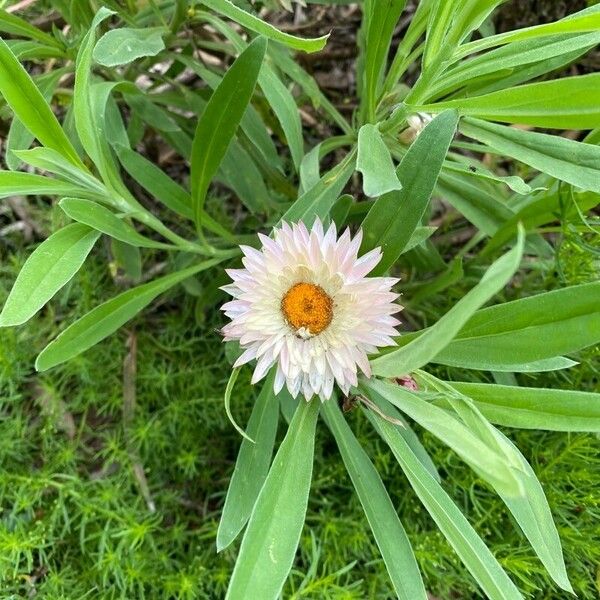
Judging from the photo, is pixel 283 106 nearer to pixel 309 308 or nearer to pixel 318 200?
pixel 318 200

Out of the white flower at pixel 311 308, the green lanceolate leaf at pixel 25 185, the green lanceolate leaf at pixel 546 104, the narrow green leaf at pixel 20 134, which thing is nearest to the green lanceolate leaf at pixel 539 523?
the white flower at pixel 311 308

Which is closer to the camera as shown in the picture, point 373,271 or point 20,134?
point 373,271

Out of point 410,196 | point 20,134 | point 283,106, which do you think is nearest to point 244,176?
point 283,106

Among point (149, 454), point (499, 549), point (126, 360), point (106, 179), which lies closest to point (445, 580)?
point (499, 549)

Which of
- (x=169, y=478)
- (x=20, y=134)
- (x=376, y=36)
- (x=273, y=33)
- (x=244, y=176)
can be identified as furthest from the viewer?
(x=169, y=478)

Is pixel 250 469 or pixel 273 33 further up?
pixel 273 33

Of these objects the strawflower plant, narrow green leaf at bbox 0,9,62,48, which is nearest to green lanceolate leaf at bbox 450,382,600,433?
the strawflower plant
